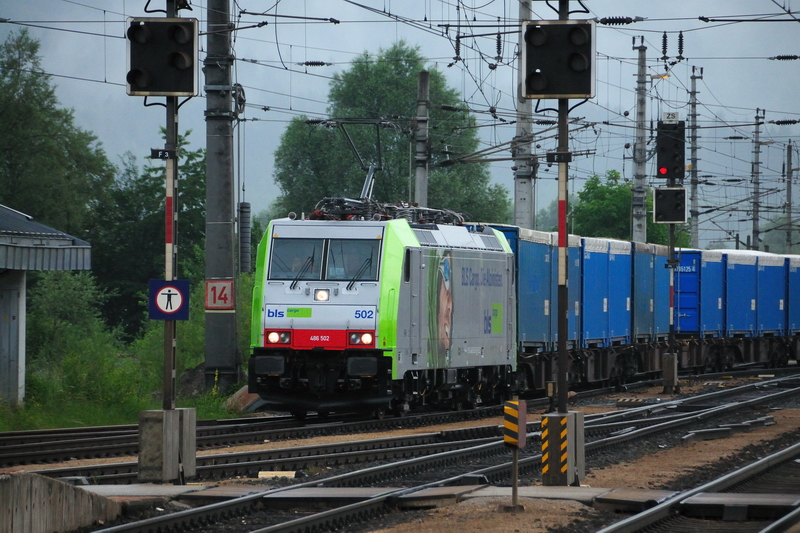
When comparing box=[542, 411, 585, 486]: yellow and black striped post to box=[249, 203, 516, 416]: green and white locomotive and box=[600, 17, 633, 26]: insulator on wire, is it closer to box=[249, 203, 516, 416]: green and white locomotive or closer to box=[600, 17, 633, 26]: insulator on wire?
box=[249, 203, 516, 416]: green and white locomotive

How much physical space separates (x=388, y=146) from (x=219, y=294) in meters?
54.0

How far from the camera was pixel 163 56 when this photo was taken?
13016 mm

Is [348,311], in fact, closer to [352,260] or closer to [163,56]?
[352,260]

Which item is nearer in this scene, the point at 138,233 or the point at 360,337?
the point at 360,337

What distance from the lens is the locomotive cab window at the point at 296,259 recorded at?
20.1 metres

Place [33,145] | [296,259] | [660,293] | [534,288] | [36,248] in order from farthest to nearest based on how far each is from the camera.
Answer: [33,145], [660,293], [534,288], [36,248], [296,259]

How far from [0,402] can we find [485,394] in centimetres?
945

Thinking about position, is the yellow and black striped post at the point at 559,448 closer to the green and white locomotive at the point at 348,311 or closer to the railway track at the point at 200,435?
the railway track at the point at 200,435

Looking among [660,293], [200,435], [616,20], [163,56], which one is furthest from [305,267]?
[660,293]

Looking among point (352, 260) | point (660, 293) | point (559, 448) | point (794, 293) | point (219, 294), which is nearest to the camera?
point (559, 448)

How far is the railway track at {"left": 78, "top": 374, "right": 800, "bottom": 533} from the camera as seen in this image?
1037cm

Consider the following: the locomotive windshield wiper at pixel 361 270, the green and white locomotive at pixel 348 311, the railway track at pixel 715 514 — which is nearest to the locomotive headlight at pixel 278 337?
the green and white locomotive at pixel 348 311

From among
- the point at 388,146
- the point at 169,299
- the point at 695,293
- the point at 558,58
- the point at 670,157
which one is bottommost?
the point at 169,299

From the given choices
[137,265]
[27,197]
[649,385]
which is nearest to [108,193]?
[137,265]
